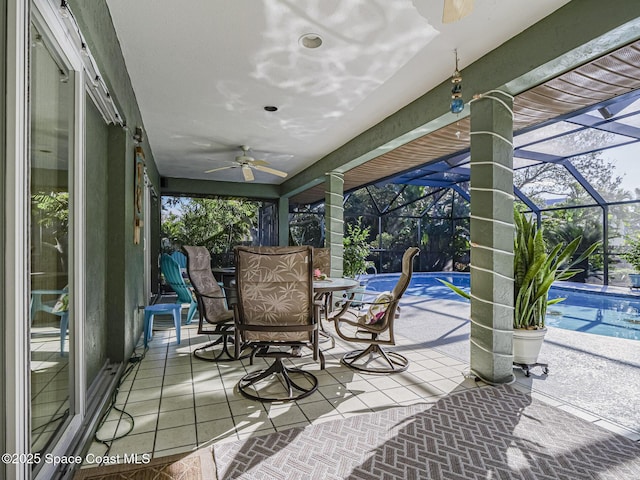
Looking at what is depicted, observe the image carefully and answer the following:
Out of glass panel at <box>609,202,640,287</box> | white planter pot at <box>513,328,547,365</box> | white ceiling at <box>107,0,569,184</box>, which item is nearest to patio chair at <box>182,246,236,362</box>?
white ceiling at <box>107,0,569,184</box>

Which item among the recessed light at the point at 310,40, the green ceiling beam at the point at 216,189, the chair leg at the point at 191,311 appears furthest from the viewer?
the green ceiling beam at the point at 216,189

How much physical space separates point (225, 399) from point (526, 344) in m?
2.51

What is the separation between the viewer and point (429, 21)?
2.47m

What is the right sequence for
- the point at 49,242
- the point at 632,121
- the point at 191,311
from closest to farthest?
1. the point at 49,242
2. the point at 191,311
3. the point at 632,121

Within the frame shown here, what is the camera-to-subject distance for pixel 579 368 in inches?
131

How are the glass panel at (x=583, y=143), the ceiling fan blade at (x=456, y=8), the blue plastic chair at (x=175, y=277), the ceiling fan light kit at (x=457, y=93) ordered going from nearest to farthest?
the ceiling fan blade at (x=456, y=8)
the ceiling fan light kit at (x=457, y=93)
the blue plastic chair at (x=175, y=277)
the glass panel at (x=583, y=143)

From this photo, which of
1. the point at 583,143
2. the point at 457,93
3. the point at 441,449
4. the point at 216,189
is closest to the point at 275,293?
the point at 441,449

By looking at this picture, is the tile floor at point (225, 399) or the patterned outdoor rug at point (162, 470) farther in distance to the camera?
the tile floor at point (225, 399)

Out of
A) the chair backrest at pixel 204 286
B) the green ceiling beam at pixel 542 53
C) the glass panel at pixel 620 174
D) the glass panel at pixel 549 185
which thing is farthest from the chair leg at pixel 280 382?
the glass panel at pixel 549 185

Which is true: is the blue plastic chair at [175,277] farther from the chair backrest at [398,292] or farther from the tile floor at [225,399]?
the chair backrest at [398,292]

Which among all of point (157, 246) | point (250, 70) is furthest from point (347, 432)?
point (157, 246)

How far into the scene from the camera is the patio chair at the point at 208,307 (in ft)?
11.1

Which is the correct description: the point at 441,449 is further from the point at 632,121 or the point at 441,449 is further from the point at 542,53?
the point at 632,121

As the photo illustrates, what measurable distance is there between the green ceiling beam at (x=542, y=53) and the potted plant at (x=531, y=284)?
1242mm
